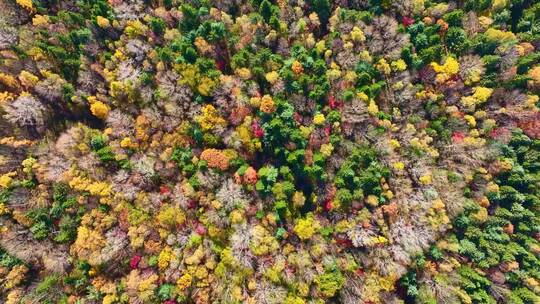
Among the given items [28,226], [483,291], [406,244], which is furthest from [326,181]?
[28,226]

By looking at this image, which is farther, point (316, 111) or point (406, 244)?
point (316, 111)

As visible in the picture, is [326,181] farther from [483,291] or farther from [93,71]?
[93,71]

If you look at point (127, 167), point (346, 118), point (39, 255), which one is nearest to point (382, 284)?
point (346, 118)

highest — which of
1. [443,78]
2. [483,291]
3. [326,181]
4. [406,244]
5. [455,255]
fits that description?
[443,78]

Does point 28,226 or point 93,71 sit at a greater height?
point 93,71

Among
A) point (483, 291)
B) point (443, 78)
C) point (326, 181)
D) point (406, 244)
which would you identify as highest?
point (443, 78)

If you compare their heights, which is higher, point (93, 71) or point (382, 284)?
point (93, 71)

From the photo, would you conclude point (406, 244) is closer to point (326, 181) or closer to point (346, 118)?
point (326, 181)

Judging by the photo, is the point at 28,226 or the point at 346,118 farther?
the point at 346,118

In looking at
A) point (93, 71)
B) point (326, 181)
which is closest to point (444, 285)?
point (326, 181)
